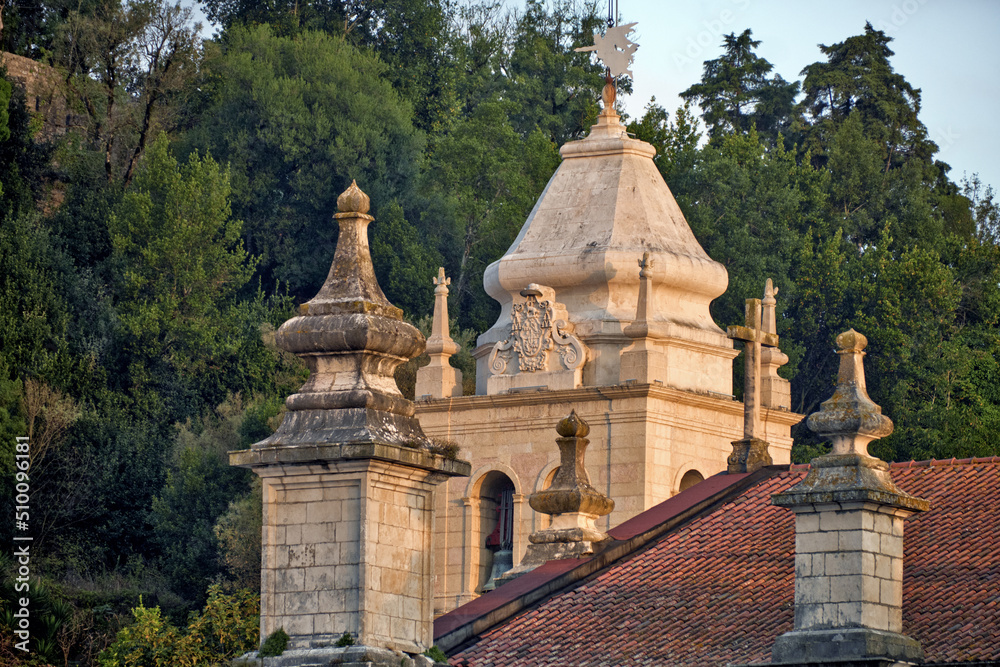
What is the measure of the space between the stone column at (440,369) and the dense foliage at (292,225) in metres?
10.1

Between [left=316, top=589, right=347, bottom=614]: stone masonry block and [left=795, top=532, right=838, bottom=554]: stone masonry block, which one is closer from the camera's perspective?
[left=316, top=589, right=347, bottom=614]: stone masonry block

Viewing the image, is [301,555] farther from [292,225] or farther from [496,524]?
[292,225]

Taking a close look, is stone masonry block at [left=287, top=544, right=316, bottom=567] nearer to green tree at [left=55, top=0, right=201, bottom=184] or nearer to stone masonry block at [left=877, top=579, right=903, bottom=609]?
stone masonry block at [left=877, top=579, right=903, bottom=609]

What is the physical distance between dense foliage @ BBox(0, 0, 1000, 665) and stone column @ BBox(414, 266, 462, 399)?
10.1m

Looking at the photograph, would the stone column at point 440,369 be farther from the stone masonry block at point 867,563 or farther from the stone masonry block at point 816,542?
the stone masonry block at point 867,563

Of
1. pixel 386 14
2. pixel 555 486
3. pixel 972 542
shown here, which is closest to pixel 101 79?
pixel 386 14

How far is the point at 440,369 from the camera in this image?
136ft

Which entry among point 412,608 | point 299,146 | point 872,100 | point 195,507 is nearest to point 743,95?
point 872,100

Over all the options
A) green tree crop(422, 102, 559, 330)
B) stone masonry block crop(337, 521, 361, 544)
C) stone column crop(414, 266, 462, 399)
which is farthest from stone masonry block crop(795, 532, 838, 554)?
green tree crop(422, 102, 559, 330)

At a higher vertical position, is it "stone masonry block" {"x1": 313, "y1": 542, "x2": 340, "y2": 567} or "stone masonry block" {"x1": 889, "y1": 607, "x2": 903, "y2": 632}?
"stone masonry block" {"x1": 313, "y1": 542, "x2": 340, "y2": 567}

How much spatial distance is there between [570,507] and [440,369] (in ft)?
33.8

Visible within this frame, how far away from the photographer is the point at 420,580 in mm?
22000

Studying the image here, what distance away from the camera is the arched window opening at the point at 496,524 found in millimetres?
39844

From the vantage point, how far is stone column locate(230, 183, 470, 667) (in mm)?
21422
